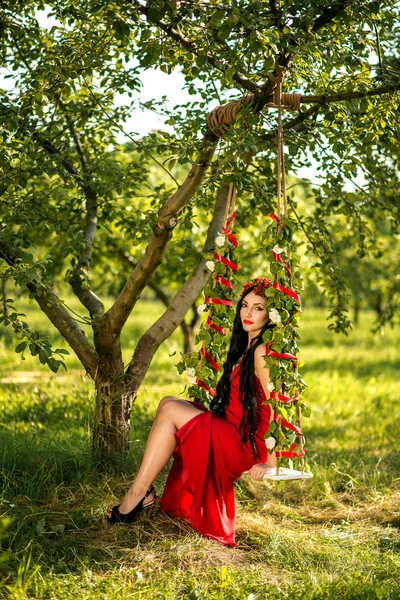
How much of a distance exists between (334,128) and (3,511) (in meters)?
3.01

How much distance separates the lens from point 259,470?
3.68m

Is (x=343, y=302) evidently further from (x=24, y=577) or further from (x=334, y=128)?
(x=24, y=577)

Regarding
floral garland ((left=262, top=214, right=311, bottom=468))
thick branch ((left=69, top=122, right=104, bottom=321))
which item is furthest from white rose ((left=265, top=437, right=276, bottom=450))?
thick branch ((left=69, top=122, right=104, bottom=321))

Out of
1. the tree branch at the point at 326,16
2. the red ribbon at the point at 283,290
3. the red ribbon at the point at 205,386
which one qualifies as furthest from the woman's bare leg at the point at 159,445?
the tree branch at the point at 326,16

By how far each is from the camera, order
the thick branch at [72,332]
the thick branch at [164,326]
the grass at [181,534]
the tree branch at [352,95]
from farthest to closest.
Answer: the thick branch at [164,326], the thick branch at [72,332], the tree branch at [352,95], the grass at [181,534]

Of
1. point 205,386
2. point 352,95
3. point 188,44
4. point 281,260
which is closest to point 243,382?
point 205,386

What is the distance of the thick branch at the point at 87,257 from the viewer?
4969 millimetres

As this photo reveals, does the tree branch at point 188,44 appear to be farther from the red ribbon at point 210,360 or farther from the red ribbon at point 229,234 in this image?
the red ribbon at point 210,360

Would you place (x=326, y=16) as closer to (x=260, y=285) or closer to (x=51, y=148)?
(x=260, y=285)

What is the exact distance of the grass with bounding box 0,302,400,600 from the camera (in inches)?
134

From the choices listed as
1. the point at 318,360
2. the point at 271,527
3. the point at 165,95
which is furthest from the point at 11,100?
the point at 318,360

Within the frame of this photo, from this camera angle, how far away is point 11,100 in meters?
4.34

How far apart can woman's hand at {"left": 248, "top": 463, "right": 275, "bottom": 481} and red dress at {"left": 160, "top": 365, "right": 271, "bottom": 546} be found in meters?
0.21

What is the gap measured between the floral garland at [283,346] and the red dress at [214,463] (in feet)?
0.68
